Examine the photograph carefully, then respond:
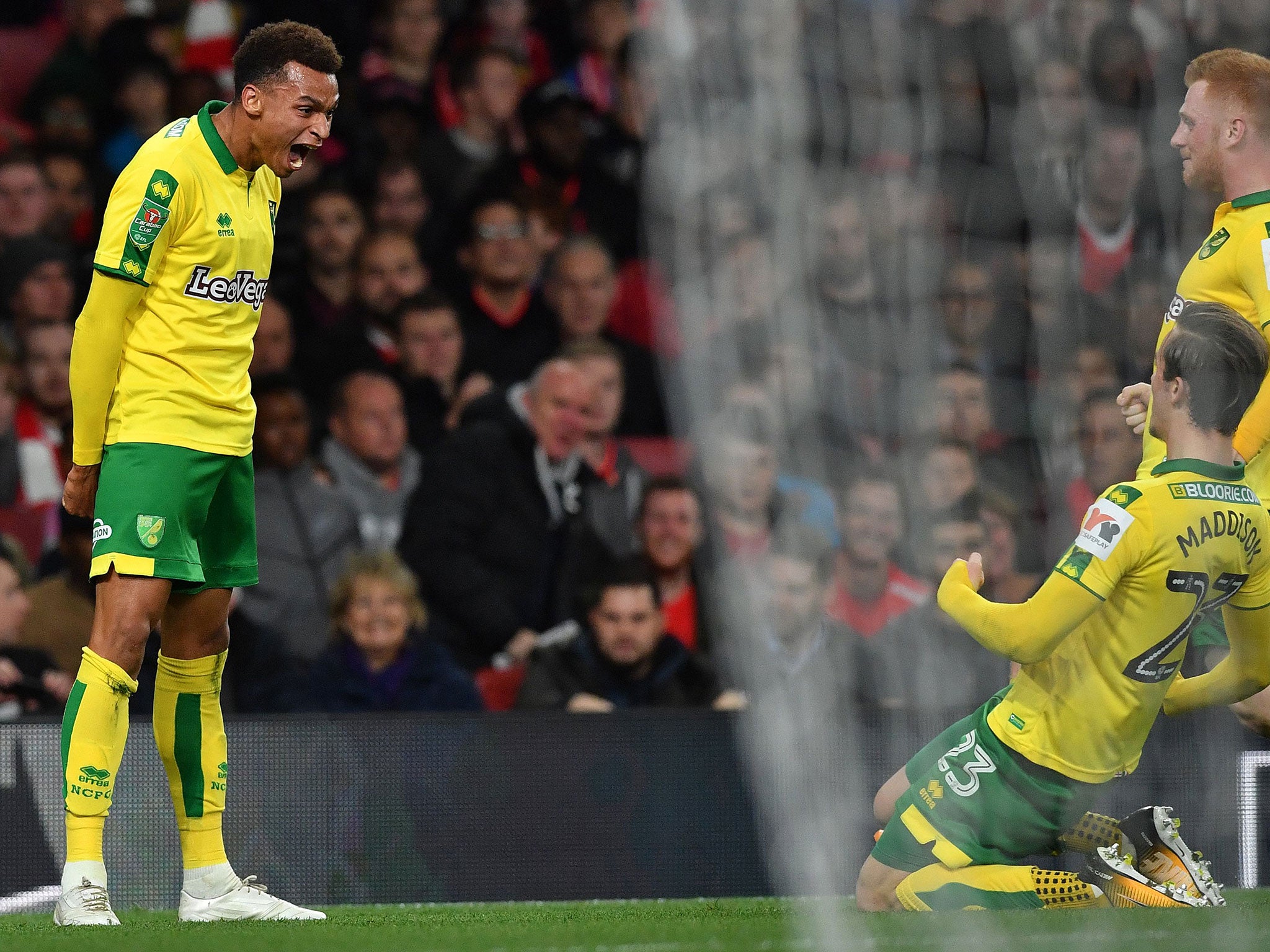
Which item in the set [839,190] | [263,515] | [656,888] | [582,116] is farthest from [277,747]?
[582,116]

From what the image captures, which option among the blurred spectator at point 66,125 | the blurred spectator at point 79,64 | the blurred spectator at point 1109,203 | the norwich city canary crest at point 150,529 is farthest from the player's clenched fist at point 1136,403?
the blurred spectator at point 79,64

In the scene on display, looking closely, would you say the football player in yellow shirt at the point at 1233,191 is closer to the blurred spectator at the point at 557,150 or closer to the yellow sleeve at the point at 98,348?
the yellow sleeve at the point at 98,348

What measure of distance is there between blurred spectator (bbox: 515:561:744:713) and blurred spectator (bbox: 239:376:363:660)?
2.53 feet

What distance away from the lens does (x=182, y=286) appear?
11.3 feet

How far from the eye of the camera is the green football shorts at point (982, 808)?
341 centimetres

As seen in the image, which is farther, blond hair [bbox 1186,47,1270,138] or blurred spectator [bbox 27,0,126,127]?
blurred spectator [bbox 27,0,126,127]

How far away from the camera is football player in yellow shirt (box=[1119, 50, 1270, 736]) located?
3.70 m

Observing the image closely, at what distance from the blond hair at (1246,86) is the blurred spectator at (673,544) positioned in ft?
8.14

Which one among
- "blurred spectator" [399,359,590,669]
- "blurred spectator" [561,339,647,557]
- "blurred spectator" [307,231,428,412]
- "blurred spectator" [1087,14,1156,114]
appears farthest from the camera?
"blurred spectator" [307,231,428,412]

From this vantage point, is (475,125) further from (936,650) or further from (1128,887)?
(1128,887)

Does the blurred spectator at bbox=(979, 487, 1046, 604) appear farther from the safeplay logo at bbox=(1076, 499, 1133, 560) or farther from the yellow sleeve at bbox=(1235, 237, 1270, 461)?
the safeplay logo at bbox=(1076, 499, 1133, 560)

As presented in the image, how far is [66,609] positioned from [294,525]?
2.63 ft

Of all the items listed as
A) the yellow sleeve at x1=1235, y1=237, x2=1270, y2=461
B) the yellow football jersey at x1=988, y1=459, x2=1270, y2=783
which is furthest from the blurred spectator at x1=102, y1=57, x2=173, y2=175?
the yellow football jersey at x1=988, y1=459, x2=1270, y2=783

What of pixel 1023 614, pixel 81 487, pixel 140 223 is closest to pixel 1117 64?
pixel 1023 614
